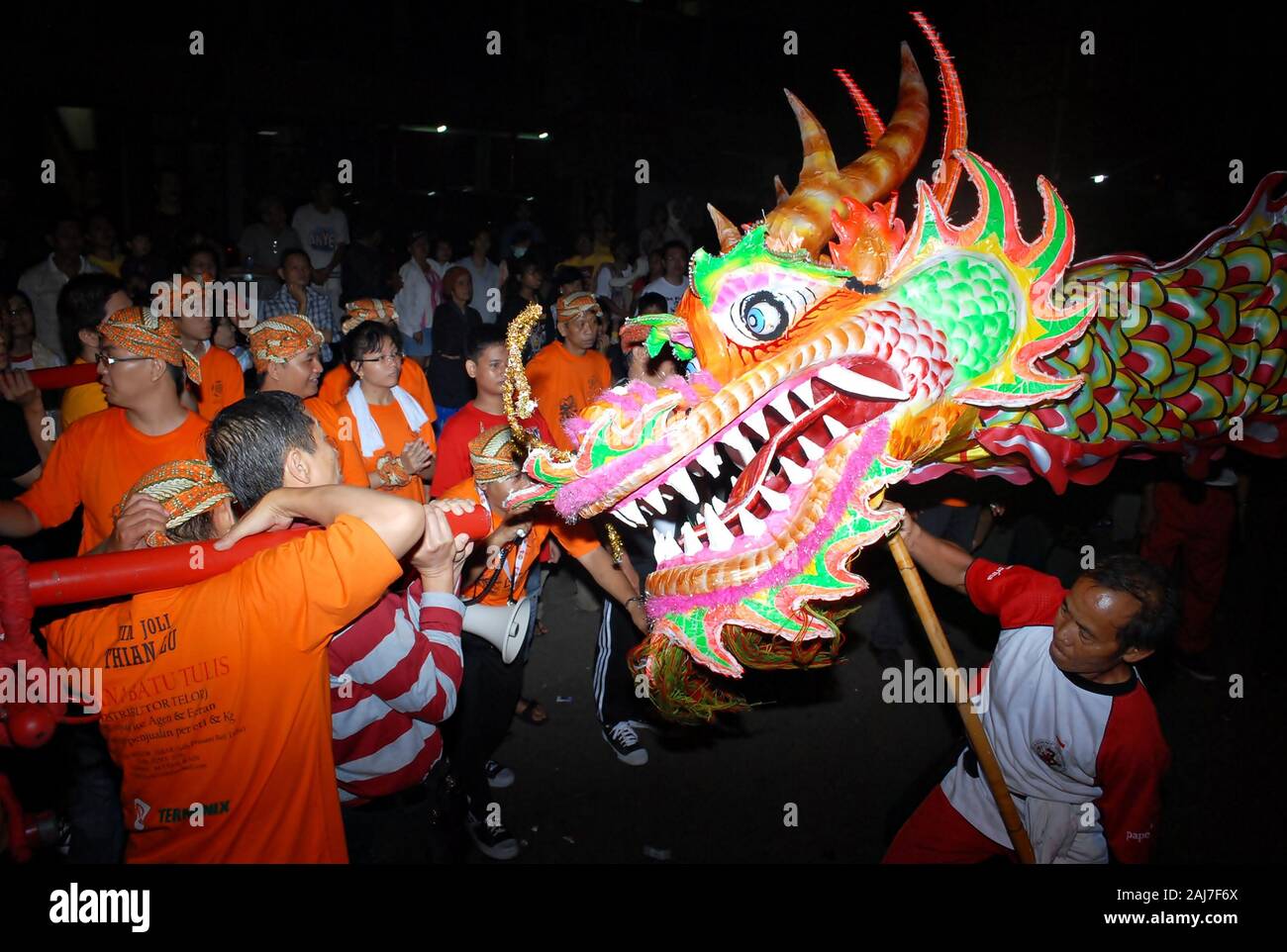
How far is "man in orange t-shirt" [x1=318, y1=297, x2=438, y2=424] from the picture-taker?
13.4ft

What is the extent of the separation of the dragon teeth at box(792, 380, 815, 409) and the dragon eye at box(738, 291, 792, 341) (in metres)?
0.13

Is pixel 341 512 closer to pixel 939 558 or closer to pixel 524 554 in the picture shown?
pixel 524 554

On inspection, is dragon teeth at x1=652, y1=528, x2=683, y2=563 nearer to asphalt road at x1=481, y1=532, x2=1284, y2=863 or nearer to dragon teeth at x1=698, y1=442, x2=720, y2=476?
dragon teeth at x1=698, y1=442, x2=720, y2=476

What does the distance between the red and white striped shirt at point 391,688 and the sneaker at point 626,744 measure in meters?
1.50

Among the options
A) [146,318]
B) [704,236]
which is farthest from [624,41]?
[146,318]

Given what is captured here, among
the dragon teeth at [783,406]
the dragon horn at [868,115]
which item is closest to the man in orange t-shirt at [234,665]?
the dragon teeth at [783,406]

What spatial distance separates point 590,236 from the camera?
9.23 meters

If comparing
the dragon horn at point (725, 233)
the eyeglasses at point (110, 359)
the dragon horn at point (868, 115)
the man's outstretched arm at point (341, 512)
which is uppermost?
the dragon horn at point (868, 115)

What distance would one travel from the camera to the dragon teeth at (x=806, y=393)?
199 cm

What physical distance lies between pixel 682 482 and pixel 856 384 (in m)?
0.45

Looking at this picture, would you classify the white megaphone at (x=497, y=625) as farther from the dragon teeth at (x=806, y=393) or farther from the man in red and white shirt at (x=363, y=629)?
the dragon teeth at (x=806, y=393)

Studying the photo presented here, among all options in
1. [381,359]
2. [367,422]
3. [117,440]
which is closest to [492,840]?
[367,422]

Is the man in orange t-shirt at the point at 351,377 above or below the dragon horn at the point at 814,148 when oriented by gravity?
below

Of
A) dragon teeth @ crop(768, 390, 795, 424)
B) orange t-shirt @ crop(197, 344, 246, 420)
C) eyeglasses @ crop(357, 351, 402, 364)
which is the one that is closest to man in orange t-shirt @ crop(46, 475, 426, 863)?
dragon teeth @ crop(768, 390, 795, 424)
